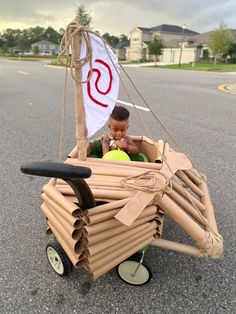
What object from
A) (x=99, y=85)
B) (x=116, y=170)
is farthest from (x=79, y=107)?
(x=116, y=170)

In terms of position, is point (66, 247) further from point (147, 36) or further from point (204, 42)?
point (147, 36)

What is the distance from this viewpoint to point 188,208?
2.03 m

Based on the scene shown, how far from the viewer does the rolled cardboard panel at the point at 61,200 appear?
5.47ft

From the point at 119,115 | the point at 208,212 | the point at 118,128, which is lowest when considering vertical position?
the point at 208,212

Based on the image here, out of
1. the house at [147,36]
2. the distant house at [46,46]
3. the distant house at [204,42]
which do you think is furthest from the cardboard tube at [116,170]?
the distant house at [46,46]

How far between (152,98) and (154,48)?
37.6 m

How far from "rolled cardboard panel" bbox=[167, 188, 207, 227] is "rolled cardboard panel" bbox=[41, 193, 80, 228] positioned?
0.63 meters

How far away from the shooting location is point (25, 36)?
342 ft

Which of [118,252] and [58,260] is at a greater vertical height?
[118,252]

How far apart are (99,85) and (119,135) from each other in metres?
0.56

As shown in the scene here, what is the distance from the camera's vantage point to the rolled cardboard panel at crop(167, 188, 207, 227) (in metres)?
1.99

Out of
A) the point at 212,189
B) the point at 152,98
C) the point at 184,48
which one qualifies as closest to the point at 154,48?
the point at 184,48

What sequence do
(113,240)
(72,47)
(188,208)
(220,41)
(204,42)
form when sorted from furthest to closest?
(204,42), (220,41), (188,208), (72,47), (113,240)

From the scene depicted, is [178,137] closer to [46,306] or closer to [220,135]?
[220,135]
